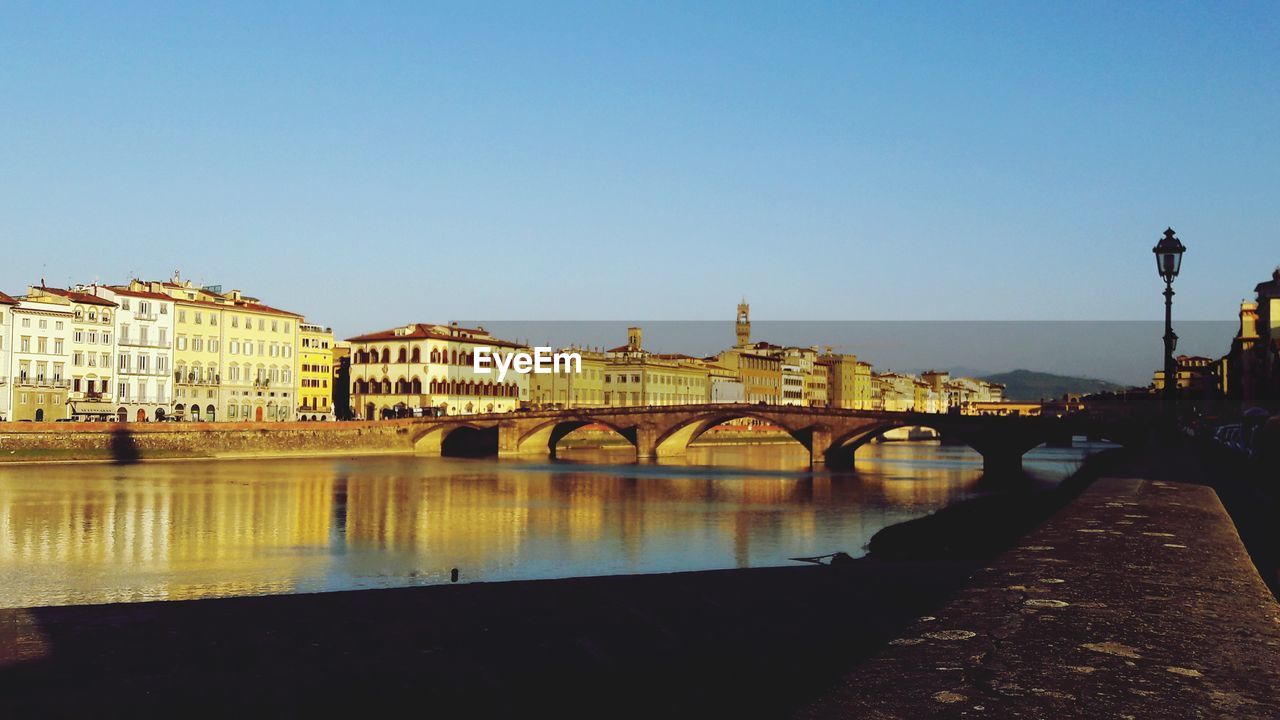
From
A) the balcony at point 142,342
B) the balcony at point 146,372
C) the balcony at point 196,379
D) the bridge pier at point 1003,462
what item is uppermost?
the balcony at point 142,342

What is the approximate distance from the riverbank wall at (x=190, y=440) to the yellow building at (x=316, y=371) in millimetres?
19593

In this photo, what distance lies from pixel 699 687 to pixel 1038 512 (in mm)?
26350

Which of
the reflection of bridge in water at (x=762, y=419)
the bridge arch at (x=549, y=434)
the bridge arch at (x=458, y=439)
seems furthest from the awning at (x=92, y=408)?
the bridge arch at (x=549, y=434)

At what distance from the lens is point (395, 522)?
3478 centimetres

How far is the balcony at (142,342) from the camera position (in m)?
75.0

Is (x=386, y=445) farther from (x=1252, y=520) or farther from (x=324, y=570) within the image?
(x=1252, y=520)

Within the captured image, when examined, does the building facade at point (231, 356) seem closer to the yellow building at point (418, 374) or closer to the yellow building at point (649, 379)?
the yellow building at point (418, 374)

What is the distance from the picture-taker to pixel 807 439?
239 ft

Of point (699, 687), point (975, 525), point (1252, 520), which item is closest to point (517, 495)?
point (975, 525)

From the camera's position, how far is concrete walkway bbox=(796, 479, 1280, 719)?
8.79 ft

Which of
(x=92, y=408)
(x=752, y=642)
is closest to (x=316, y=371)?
(x=92, y=408)

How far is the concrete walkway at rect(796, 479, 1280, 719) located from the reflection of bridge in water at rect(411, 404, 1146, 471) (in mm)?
56360

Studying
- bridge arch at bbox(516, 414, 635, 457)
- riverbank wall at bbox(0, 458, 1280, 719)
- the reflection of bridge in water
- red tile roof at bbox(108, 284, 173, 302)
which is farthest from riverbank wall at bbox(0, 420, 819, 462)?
riverbank wall at bbox(0, 458, 1280, 719)

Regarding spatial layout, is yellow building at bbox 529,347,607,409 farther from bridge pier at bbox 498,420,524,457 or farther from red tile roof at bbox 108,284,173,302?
red tile roof at bbox 108,284,173,302
